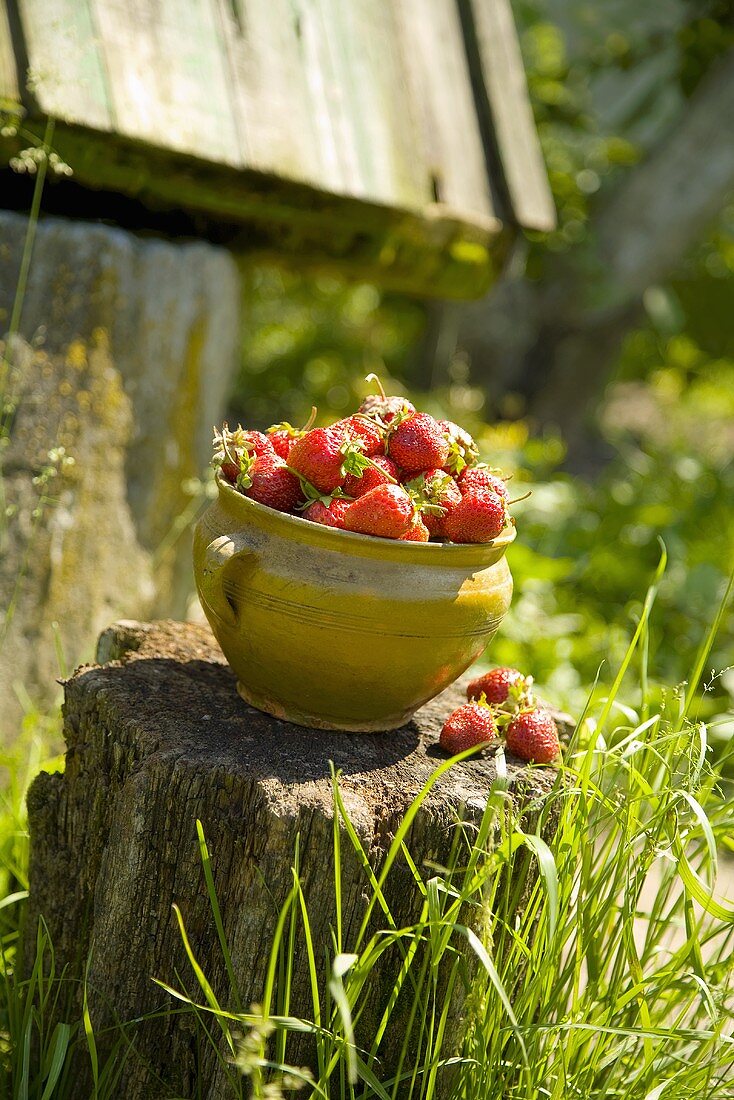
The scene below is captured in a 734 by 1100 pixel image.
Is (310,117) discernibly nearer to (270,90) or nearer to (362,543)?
(270,90)

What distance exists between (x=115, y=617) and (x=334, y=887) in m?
1.40

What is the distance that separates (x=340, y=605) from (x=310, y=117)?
175 centimetres

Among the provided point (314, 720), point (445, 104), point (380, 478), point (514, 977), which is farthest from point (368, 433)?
point (445, 104)

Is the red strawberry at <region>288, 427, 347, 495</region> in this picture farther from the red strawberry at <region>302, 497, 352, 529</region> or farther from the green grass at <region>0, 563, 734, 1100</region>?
the green grass at <region>0, 563, 734, 1100</region>

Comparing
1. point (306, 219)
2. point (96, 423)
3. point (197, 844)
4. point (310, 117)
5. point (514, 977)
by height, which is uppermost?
point (310, 117)

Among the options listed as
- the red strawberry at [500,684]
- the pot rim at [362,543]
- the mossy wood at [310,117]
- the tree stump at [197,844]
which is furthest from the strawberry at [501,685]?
the mossy wood at [310,117]

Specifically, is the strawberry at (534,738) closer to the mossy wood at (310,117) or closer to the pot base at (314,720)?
the pot base at (314,720)

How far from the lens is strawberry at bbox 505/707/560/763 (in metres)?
1.77

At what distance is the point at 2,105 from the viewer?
2232mm

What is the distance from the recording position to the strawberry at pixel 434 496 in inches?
64.8

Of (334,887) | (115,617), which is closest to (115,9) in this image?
(115,617)

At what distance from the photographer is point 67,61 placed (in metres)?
2.37

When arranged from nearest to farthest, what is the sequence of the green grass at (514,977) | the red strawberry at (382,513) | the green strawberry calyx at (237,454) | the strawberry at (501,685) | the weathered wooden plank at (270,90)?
the green grass at (514,977) < the red strawberry at (382,513) < the green strawberry calyx at (237,454) < the strawberry at (501,685) < the weathered wooden plank at (270,90)

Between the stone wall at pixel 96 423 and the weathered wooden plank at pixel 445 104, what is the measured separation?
75 cm
